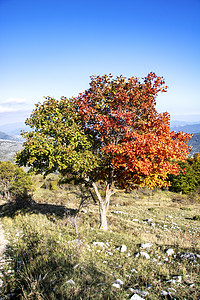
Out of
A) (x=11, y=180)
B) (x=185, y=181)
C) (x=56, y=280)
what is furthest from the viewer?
(x=185, y=181)

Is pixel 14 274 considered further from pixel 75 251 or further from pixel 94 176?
pixel 94 176

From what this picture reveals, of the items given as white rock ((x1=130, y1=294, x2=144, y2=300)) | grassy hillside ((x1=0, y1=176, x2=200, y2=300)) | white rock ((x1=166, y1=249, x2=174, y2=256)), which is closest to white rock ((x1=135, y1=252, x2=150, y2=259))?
grassy hillside ((x1=0, y1=176, x2=200, y2=300))

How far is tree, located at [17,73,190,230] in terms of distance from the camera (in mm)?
9469

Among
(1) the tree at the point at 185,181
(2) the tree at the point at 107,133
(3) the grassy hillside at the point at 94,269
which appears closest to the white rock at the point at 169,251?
(3) the grassy hillside at the point at 94,269

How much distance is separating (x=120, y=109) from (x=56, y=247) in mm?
7748

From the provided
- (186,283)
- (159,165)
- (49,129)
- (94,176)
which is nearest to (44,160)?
(49,129)

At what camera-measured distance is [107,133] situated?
10.8 meters

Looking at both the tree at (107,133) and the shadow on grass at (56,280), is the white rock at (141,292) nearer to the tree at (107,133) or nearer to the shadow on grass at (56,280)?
the shadow on grass at (56,280)

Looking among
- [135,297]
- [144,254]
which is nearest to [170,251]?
[144,254]

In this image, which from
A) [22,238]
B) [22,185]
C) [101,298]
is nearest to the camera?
[101,298]

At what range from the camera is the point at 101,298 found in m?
4.35

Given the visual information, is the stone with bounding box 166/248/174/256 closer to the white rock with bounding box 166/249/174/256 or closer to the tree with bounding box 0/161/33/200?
the white rock with bounding box 166/249/174/256

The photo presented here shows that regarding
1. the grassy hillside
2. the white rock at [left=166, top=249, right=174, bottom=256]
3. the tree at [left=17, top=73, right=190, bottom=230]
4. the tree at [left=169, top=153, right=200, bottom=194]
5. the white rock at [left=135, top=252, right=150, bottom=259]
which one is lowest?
the tree at [left=169, top=153, right=200, bottom=194]

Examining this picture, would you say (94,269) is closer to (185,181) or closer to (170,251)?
(170,251)
